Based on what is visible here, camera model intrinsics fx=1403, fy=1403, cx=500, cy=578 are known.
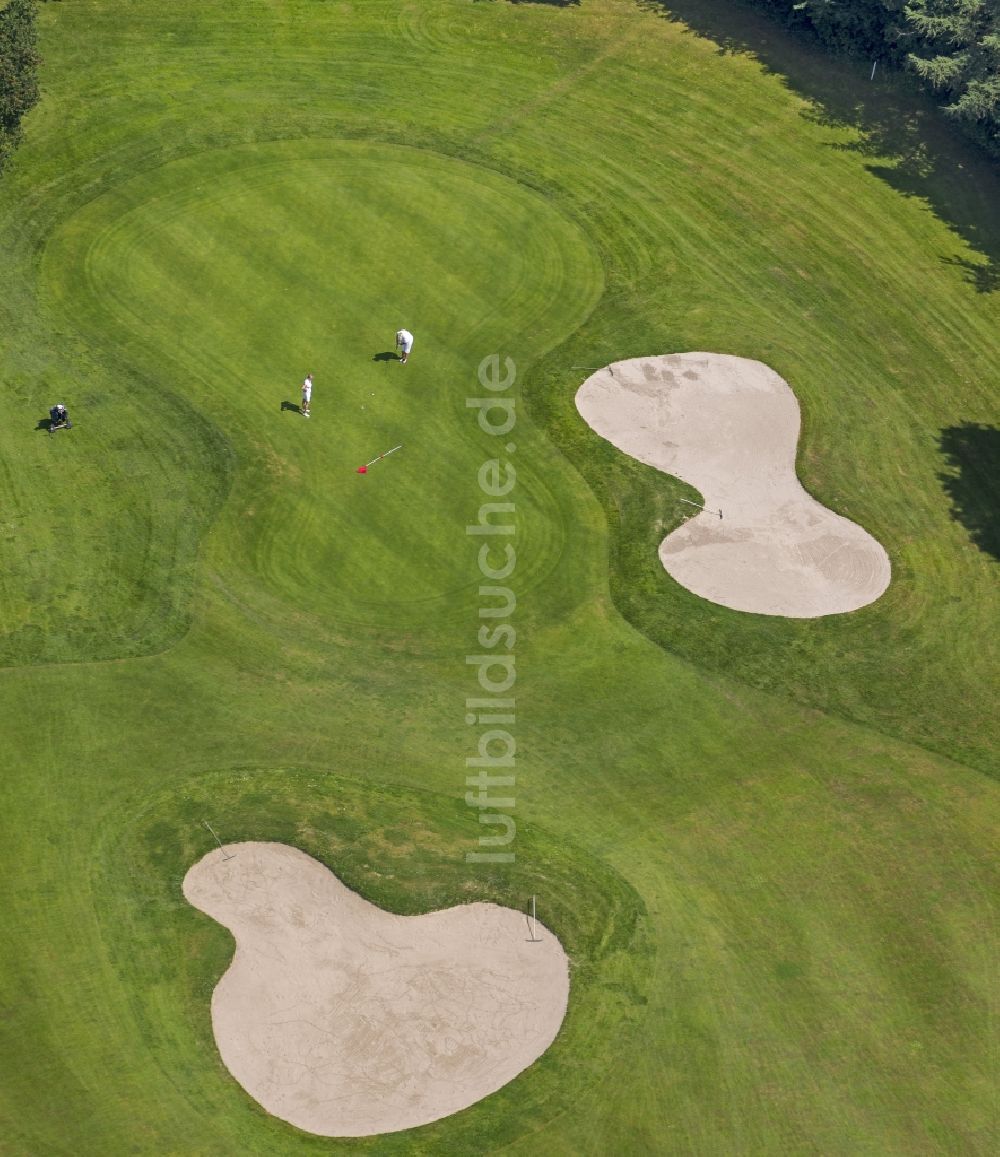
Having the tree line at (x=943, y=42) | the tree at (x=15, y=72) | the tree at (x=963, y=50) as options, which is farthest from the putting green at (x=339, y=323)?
the tree line at (x=943, y=42)

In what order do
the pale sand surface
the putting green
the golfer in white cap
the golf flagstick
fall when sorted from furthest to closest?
the golfer in white cap
the golf flagstick
the putting green
the pale sand surface

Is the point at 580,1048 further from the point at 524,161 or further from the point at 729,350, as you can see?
the point at 524,161

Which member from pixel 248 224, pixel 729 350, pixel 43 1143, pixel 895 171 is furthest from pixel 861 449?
pixel 43 1143

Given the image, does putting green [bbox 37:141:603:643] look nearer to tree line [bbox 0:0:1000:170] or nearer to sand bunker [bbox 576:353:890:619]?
sand bunker [bbox 576:353:890:619]

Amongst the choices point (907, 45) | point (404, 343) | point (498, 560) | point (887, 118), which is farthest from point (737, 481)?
point (907, 45)

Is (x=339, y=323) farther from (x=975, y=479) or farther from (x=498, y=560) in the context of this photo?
(x=975, y=479)

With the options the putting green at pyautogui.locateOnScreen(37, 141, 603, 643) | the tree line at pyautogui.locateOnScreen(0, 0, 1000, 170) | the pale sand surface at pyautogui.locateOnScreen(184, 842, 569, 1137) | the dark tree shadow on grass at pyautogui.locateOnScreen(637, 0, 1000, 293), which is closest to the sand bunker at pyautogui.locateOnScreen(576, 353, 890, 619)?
the putting green at pyautogui.locateOnScreen(37, 141, 603, 643)
